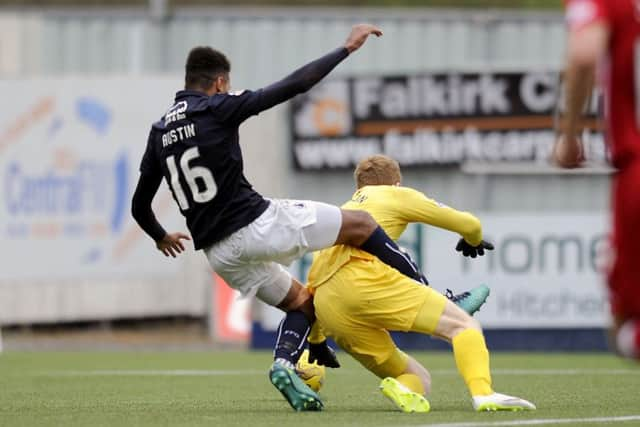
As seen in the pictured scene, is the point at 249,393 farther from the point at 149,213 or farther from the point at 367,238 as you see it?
the point at 367,238

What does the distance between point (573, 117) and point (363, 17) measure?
62.5 feet

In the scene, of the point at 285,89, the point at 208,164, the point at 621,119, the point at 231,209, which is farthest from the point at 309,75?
the point at 621,119

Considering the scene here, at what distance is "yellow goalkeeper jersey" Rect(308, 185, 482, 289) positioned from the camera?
812 cm

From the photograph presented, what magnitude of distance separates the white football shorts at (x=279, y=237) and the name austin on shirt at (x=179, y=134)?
569mm

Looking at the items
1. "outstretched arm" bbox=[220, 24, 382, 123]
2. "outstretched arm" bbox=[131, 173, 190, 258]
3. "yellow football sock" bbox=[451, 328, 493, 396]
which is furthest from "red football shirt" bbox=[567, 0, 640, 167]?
"outstretched arm" bbox=[131, 173, 190, 258]

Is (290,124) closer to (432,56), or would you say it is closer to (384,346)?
(432,56)

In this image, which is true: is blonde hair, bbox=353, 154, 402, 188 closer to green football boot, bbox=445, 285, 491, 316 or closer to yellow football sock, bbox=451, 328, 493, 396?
green football boot, bbox=445, 285, 491, 316

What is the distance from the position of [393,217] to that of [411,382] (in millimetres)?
942

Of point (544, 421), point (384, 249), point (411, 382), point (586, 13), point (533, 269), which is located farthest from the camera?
point (533, 269)

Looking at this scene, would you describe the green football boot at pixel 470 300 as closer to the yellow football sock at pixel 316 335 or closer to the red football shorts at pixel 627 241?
the yellow football sock at pixel 316 335

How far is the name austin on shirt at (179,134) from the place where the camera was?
7.97 meters

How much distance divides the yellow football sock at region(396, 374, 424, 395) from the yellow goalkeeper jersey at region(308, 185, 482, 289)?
74 cm

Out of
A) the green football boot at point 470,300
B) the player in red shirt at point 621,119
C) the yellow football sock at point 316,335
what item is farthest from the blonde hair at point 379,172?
the player in red shirt at point 621,119

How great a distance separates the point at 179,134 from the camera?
8.01m
